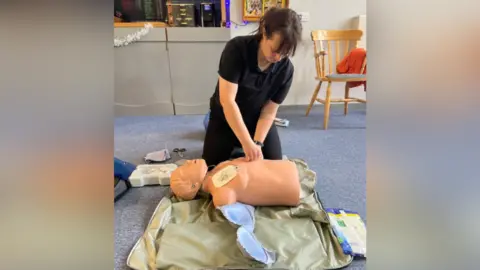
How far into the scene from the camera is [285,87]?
50.4 inches

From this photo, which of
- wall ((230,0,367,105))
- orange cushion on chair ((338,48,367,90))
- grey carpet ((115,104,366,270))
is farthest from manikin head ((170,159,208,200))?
wall ((230,0,367,105))

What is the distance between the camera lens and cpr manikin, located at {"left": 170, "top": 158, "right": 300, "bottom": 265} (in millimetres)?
1021

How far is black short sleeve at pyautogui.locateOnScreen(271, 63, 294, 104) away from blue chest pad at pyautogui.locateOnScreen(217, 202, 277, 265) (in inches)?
17.7

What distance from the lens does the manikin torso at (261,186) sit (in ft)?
3.43

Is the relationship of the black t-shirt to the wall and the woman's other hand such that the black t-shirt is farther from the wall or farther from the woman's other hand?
the wall

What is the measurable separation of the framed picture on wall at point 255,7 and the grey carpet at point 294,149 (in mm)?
735

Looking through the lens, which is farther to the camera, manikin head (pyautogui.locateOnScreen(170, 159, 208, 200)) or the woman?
manikin head (pyautogui.locateOnScreen(170, 159, 208, 200))

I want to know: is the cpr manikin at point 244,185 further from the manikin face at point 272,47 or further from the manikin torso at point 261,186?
the manikin face at point 272,47

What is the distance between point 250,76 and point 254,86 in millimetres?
48

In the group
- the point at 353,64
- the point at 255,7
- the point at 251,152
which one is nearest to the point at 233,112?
the point at 251,152

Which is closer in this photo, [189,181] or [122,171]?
[189,181]

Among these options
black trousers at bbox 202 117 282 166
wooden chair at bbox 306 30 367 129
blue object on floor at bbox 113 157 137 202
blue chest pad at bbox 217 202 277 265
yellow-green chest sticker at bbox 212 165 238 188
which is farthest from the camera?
wooden chair at bbox 306 30 367 129

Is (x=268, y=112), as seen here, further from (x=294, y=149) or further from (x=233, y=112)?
(x=294, y=149)
